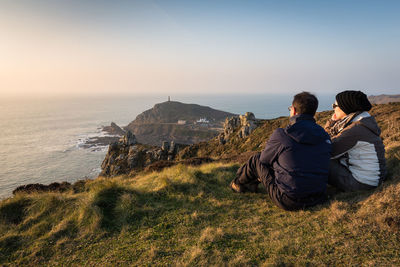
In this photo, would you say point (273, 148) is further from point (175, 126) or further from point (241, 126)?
point (175, 126)

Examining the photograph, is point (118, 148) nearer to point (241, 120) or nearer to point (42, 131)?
point (241, 120)

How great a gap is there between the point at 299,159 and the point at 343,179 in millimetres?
1805

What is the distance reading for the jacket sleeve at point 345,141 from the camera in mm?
4168

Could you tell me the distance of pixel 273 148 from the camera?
4.20 meters

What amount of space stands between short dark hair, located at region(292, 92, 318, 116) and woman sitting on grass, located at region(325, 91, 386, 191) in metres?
0.93

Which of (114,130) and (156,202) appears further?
(114,130)

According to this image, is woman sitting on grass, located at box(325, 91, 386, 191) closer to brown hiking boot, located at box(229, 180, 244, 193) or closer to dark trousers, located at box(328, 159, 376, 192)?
dark trousers, located at box(328, 159, 376, 192)

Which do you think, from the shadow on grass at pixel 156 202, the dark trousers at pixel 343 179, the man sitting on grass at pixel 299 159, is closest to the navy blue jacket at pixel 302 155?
the man sitting on grass at pixel 299 159

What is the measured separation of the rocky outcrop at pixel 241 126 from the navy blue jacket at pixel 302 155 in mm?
33641

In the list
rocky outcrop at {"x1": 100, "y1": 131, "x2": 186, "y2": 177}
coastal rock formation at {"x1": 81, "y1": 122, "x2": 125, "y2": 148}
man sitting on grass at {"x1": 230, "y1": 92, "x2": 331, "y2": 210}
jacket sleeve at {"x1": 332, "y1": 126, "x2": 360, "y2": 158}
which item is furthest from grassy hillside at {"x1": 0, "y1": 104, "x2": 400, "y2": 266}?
coastal rock formation at {"x1": 81, "y1": 122, "x2": 125, "y2": 148}

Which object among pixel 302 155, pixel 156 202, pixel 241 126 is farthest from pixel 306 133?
pixel 241 126

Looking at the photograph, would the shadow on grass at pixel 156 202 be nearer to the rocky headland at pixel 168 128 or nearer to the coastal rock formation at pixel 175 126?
the rocky headland at pixel 168 128

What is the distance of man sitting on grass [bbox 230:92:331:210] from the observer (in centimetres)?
382

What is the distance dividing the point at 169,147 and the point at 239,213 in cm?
3758
